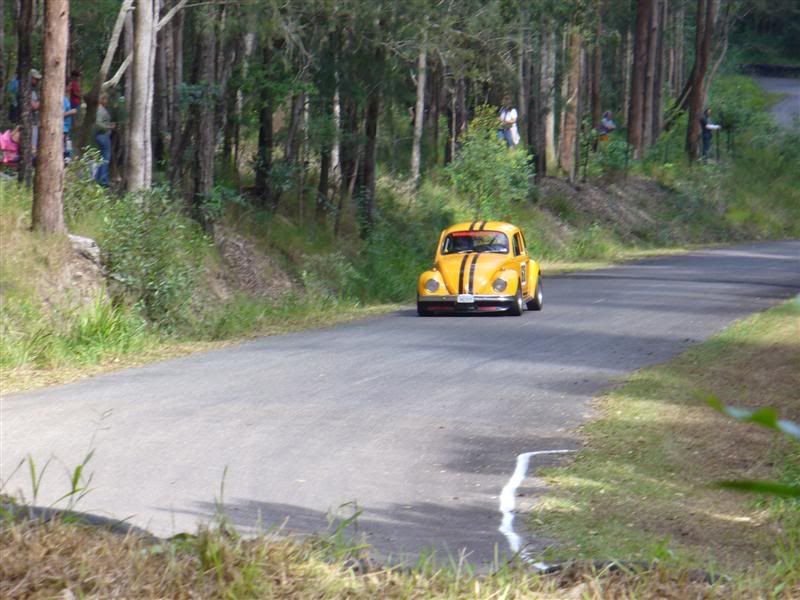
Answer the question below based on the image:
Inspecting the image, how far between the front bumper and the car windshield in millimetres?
1273

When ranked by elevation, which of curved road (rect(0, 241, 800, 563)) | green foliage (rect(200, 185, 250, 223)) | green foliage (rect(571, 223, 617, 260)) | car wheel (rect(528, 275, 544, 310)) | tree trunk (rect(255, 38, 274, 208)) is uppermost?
tree trunk (rect(255, 38, 274, 208))

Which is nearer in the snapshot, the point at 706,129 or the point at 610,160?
the point at 610,160

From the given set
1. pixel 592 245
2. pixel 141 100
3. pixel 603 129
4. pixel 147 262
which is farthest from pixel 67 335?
pixel 603 129

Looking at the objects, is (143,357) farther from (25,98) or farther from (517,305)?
(517,305)

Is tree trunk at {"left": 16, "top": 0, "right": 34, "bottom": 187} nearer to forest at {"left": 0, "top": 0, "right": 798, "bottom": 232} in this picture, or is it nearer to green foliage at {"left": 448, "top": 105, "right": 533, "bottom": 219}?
forest at {"left": 0, "top": 0, "right": 798, "bottom": 232}

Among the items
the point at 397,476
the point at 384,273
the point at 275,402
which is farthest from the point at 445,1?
the point at 397,476

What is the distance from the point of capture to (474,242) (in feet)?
74.2

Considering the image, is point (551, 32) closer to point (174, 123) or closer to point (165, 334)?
point (174, 123)

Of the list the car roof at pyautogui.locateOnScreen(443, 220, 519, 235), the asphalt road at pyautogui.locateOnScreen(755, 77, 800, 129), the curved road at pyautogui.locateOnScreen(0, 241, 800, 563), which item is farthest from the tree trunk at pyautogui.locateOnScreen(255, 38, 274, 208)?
the asphalt road at pyautogui.locateOnScreen(755, 77, 800, 129)

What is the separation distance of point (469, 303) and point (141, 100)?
6217mm

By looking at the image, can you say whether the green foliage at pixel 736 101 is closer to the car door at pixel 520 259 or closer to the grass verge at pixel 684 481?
the car door at pixel 520 259

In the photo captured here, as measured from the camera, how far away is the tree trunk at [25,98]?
67.0ft

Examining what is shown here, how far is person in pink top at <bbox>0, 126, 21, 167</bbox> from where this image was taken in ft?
72.2

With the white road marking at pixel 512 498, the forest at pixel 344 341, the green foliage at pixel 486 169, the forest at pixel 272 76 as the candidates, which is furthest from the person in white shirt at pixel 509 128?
the white road marking at pixel 512 498
